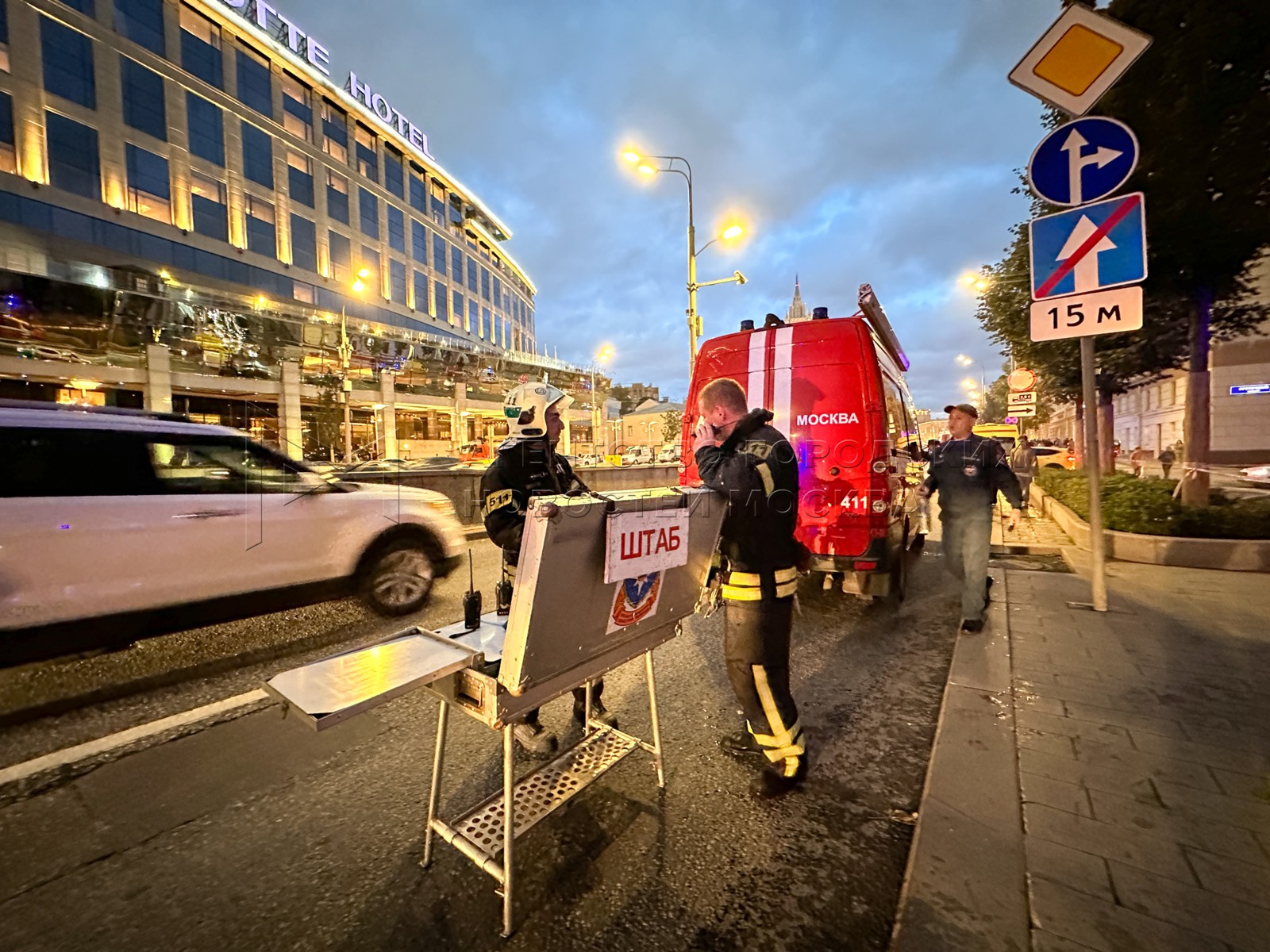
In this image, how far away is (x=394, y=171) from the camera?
48219 millimetres

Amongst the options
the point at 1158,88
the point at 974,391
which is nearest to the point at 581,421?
the point at 974,391

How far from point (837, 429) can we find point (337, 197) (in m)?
50.1

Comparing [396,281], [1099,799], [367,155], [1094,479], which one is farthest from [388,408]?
[1099,799]

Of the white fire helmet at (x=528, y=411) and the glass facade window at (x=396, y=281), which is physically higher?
the glass facade window at (x=396, y=281)

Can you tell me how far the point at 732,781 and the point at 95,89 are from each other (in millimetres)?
44111

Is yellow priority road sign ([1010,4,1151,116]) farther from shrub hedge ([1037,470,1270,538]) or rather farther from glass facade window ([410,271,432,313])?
glass facade window ([410,271,432,313])

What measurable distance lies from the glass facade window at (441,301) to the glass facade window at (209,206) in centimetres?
1978

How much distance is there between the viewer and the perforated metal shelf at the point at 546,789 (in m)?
2.02

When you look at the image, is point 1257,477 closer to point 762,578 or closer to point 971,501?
point 971,501

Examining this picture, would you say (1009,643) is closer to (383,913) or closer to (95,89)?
(383,913)

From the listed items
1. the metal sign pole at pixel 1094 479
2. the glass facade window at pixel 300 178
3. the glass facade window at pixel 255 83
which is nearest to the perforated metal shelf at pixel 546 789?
the metal sign pole at pixel 1094 479

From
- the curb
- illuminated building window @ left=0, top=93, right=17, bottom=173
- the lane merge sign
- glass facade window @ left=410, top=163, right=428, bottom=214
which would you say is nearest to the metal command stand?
the curb

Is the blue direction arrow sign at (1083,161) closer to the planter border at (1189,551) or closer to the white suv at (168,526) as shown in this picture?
the planter border at (1189,551)

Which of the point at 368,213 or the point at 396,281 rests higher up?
the point at 368,213
